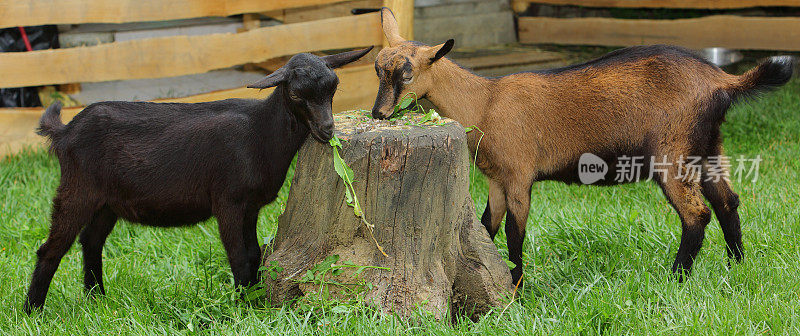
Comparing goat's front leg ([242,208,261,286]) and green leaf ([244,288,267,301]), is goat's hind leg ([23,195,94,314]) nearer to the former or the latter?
goat's front leg ([242,208,261,286])

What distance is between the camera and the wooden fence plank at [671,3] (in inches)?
333

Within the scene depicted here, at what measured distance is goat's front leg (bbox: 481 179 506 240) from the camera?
170 inches

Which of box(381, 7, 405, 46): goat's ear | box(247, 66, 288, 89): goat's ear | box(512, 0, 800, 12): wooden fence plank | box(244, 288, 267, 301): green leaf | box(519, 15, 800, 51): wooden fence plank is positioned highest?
box(381, 7, 405, 46): goat's ear

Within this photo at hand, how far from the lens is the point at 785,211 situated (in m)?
5.14

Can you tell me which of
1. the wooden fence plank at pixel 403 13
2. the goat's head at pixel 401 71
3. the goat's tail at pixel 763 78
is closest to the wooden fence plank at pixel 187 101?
the wooden fence plank at pixel 403 13

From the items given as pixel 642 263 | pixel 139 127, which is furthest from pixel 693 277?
pixel 139 127

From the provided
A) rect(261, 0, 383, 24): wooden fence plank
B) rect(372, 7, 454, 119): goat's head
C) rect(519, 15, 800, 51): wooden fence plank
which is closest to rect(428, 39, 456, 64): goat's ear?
rect(372, 7, 454, 119): goat's head

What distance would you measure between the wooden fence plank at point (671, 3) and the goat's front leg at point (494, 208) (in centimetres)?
561

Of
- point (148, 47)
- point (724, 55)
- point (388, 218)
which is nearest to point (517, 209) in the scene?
point (388, 218)

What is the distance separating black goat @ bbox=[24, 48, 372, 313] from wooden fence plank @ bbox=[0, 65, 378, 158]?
2.77m

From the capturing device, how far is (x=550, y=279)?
14.4 ft

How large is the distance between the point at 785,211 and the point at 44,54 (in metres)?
5.90

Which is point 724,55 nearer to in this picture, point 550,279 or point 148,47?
point 550,279

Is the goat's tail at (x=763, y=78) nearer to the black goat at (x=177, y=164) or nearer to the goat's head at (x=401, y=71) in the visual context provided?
the goat's head at (x=401, y=71)
